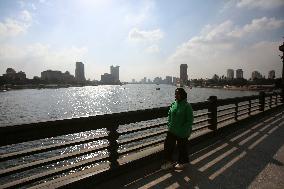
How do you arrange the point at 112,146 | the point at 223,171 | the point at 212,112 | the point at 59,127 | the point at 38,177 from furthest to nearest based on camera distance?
the point at 212,112, the point at 223,171, the point at 112,146, the point at 59,127, the point at 38,177

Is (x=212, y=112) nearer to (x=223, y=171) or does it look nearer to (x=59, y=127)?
(x=223, y=171)

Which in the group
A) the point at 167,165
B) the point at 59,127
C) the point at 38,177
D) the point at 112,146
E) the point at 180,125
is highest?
the point at 59,127

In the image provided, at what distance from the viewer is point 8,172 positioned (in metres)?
4.30

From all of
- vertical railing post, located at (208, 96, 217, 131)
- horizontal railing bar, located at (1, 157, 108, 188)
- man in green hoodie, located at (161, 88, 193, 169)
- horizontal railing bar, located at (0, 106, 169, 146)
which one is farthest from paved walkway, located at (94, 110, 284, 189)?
horizontal railing bar, located at (0, 106, 169, 146)

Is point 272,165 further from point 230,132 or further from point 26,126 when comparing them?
point 26,126

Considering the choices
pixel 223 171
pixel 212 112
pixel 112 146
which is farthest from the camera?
pixel 212 112

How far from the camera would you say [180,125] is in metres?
6.68

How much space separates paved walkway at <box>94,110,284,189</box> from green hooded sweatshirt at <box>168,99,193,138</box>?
87 cm

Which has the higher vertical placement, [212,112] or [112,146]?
[212,112]

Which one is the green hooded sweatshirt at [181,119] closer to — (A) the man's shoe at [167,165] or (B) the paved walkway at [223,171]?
(A) the man's shoe at [167,165]

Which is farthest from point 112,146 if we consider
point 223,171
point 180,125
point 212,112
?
point 212,112

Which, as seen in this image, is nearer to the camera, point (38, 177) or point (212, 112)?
point (38, 177)

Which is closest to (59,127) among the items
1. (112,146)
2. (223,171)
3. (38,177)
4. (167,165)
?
(38,177)

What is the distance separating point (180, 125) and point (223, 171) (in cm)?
140
